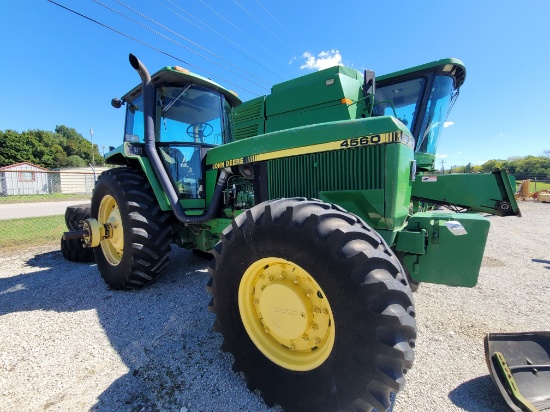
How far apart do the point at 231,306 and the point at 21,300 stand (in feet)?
10.0

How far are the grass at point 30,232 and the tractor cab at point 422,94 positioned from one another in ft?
27.3

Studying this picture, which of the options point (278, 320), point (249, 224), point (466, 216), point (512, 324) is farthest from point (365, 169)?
point (512, 324)

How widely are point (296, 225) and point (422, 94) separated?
4.90 meters

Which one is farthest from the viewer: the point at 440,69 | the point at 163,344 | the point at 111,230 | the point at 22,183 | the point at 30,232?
the point at 22,183

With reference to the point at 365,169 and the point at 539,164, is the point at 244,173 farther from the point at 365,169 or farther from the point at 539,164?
the point at 539,164

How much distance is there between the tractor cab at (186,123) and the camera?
3724 millimetres

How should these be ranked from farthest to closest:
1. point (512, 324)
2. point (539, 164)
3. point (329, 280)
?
point (539, 164) < point (512, 324) < point (329, 280)

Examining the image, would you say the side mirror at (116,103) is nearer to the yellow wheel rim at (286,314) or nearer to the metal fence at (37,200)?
the yellow wheel rim at (286,314)

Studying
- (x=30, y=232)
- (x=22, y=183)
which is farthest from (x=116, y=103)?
(x=22, y=183)

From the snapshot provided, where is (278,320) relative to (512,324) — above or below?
above

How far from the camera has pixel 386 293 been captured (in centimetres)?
146

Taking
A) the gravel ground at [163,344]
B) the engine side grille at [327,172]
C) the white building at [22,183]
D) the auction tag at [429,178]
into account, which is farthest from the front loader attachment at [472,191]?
the white building at [22,183]

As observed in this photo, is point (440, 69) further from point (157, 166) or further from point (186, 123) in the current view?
point (157, 166)

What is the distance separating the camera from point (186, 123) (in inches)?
155
